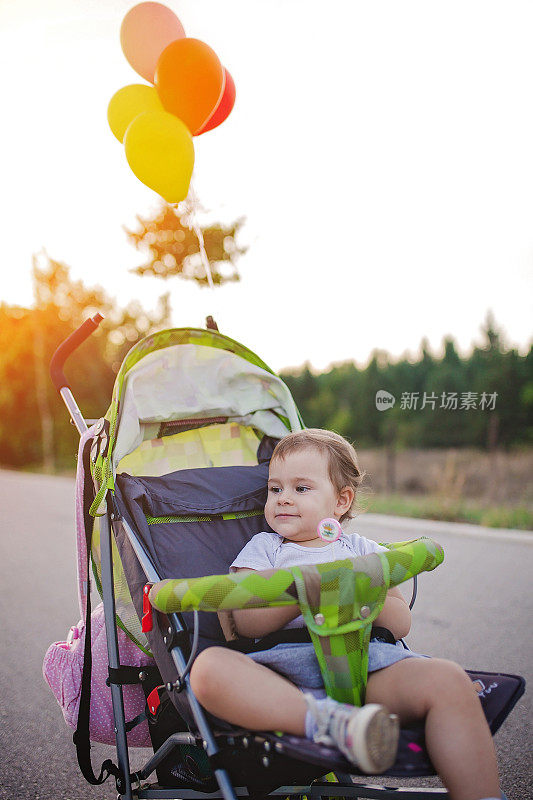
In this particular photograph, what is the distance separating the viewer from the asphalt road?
2.29 meters

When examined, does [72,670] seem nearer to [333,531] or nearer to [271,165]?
[333,531]

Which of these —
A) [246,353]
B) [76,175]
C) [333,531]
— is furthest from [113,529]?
[76,175]

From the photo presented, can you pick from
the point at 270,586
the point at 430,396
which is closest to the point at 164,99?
the point at 270,586

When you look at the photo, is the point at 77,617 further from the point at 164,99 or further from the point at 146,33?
the point at 146,33

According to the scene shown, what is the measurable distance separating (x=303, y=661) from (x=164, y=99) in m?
2.53

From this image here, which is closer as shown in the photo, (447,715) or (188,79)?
(447,715)

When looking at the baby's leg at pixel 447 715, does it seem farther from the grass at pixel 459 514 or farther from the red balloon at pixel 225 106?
the grass at pixel 459 514

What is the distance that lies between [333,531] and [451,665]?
0.53 meters

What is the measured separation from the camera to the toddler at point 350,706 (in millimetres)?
1246

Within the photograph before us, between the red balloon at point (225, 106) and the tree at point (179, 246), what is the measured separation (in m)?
6.58

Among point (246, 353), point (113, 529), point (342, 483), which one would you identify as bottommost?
point (113, 529)

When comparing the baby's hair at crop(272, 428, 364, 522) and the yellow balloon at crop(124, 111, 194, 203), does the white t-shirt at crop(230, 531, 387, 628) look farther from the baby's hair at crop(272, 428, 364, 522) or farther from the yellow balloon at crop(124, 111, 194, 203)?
the yellow balloon at crop(124, 111, 194, 203)

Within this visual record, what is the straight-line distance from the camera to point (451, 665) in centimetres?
144

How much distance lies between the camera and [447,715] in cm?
134
